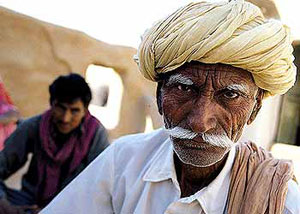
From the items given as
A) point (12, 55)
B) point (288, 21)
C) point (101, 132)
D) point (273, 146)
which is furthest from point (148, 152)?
point (12, 55)

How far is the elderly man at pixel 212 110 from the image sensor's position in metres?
1.58

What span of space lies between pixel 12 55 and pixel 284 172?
19.8 feet

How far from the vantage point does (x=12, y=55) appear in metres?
7.20

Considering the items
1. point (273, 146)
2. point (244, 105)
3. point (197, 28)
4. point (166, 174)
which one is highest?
point (197, 28)

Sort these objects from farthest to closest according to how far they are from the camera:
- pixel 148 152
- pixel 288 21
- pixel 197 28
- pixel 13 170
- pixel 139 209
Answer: pixel 288 21, pixel 13 170, pixel 148 152, pixel 139 209, pixel 197 28

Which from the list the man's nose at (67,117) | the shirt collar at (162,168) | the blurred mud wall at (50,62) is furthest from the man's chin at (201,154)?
the blurred mud wall at (50,62)

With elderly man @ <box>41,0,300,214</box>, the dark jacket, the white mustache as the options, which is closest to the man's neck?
elderly man @ <box>41,0,300,214</box>

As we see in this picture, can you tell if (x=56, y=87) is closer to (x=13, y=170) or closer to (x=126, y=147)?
(x=13, y=170)

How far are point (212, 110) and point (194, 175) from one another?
0.27 meters

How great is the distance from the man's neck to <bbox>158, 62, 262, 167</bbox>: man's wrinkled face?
92 mm

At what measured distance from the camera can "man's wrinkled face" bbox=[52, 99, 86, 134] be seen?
3.71 metres

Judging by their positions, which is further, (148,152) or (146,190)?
(148,152)

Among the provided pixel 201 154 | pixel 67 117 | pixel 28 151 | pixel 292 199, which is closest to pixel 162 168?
pixel 201 154

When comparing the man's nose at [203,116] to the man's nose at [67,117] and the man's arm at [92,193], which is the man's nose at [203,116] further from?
the man's nose at [67,117]
